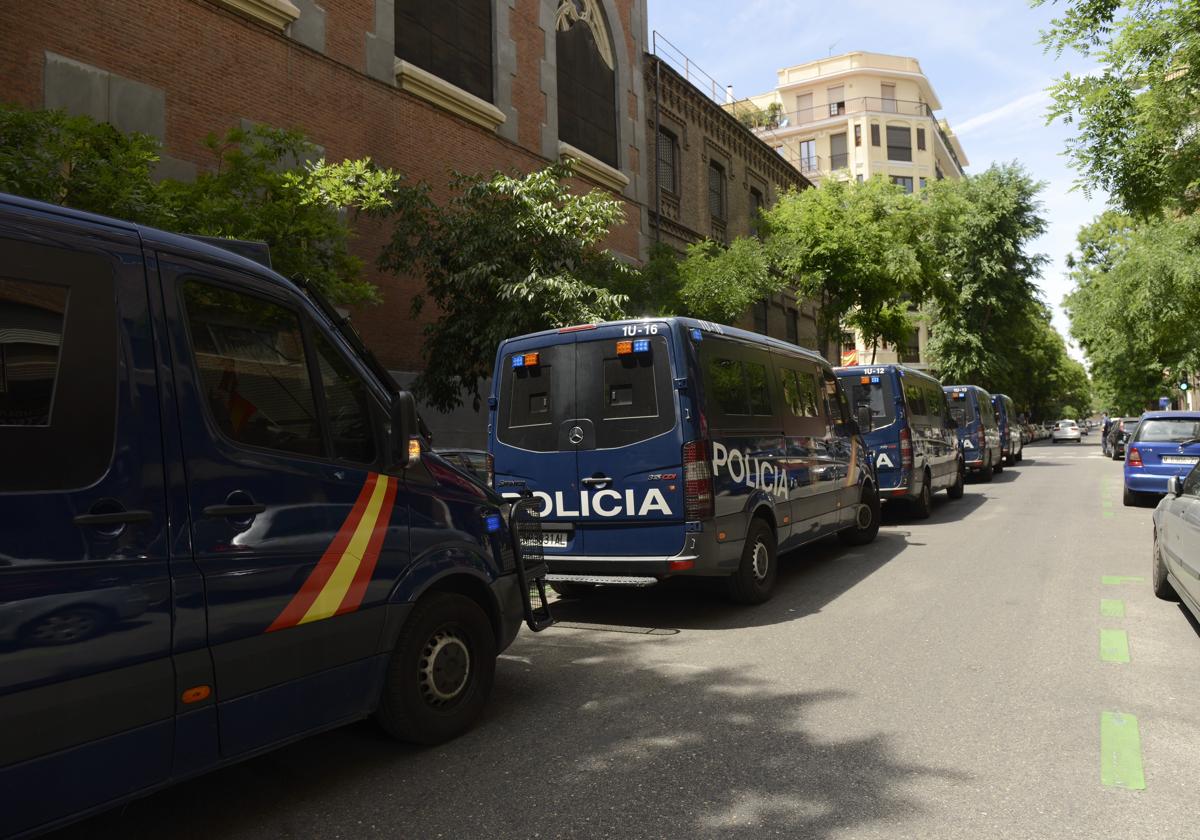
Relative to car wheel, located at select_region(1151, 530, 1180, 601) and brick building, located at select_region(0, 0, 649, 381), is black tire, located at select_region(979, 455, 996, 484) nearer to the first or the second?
brick building, located at select_region(0, 0, 649, 381)

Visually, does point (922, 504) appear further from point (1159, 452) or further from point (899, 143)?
point (899, 143)

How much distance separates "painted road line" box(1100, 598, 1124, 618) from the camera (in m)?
6.83

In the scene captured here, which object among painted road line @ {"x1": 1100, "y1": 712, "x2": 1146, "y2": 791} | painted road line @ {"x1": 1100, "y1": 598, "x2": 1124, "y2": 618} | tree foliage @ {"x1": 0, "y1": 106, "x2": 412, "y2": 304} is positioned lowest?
painted road line @ {"x1": 1100, "y1": 712, "x2": 1146, "y2": 791}

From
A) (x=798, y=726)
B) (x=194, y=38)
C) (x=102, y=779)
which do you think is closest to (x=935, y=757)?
(x=798, y=726)

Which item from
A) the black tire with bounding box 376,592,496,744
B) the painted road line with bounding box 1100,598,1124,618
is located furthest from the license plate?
the painted road line with bounding box 1100,598,1124,618

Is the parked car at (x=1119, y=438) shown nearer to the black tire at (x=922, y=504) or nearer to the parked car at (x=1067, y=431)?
the black tire at (x=922, y=504)

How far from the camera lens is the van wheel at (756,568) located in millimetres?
7363

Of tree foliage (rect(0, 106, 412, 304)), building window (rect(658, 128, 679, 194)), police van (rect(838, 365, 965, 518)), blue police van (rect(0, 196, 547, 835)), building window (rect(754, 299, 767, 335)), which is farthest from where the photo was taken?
building window (rect(754, 299, 767, 335))

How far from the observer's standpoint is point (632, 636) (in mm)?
6703

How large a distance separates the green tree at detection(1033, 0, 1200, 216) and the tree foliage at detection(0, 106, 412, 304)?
12.1 meters

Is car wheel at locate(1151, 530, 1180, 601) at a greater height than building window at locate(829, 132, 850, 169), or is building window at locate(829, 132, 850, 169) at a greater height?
building window at locate(829, 132, 850, 169)

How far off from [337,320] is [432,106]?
12804mm

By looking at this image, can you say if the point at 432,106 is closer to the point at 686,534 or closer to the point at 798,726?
the point at 686,534

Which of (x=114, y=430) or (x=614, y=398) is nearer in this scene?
(x=114, y=430)
